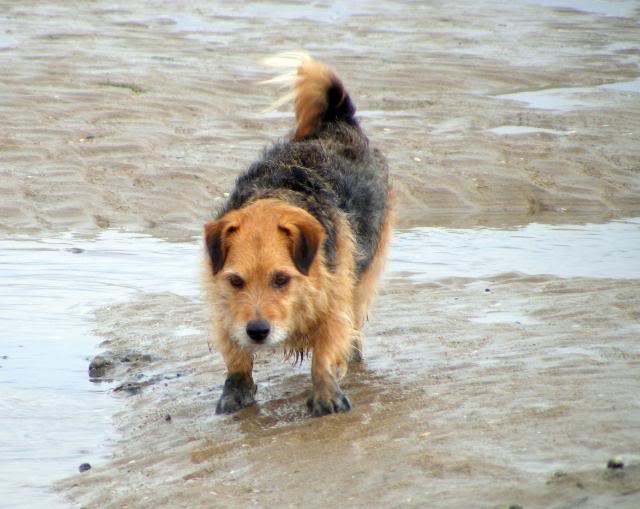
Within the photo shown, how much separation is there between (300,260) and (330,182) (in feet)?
3.05

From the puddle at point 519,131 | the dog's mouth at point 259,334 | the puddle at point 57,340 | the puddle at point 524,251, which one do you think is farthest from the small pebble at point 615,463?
the puddle at point 519,131

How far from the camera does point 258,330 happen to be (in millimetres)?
5688

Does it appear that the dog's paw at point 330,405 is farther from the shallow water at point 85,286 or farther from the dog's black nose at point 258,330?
the shallow water at point 85,286

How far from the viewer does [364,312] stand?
7.39 m

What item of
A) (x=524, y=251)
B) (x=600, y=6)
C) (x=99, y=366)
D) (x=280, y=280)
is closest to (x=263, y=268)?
(x=280, y=280)

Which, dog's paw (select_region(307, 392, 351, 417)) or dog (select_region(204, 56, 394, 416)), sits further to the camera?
dog's paw (select_region(307, 392, 351, 417))

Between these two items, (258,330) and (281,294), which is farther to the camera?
(281,294)

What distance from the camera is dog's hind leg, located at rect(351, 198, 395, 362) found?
720 centimetres

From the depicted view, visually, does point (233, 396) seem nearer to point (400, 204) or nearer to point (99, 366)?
point (99, 366)

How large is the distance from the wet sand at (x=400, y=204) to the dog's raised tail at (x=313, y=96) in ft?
4.77

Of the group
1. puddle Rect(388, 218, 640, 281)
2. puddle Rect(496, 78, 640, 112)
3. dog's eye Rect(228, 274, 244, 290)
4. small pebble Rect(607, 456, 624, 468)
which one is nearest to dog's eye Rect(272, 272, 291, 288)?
dog's eye Rect(228, 274, 244, 290)

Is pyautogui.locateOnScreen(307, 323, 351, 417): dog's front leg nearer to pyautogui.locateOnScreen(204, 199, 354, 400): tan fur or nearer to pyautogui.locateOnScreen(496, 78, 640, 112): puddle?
pyautogui.locateOnScreen(204, 199, 354, 400): tan fur

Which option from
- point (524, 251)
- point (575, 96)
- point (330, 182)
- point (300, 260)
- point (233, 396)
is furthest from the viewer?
point (575, 96)

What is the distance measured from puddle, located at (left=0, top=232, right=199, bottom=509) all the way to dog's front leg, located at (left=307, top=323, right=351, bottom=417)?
1156 millimetres
